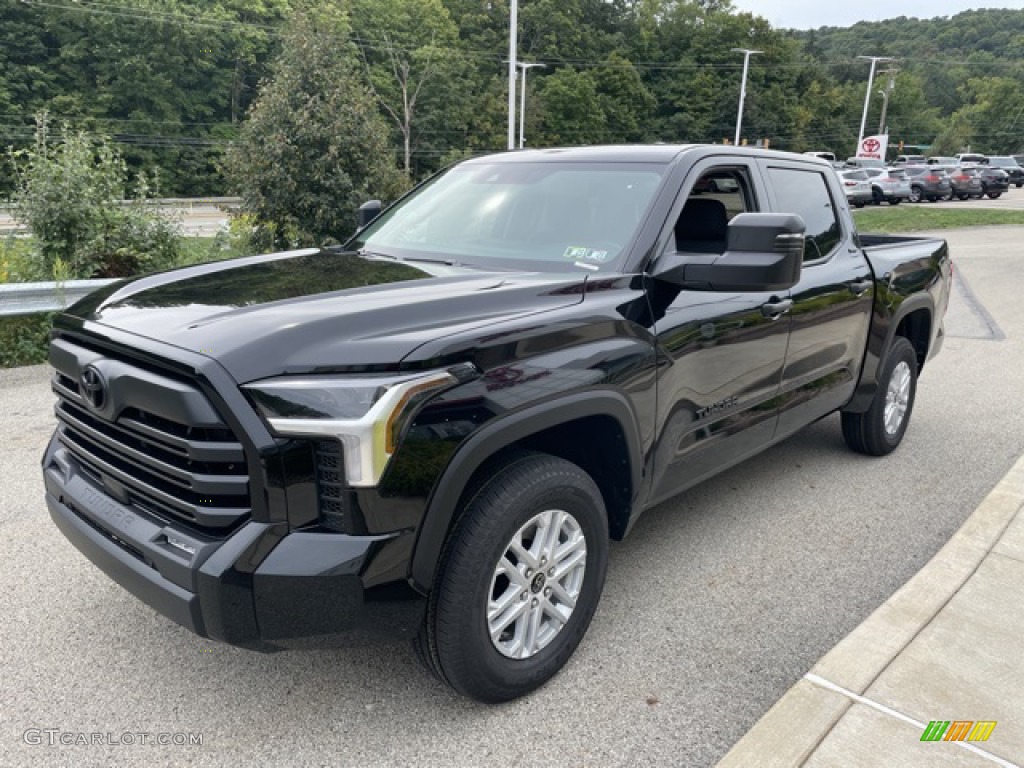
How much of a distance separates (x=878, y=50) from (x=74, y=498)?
423 feet

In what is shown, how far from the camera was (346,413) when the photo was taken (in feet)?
6.82

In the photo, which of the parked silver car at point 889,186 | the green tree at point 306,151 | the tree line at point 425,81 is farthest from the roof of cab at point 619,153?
the parked silver car at point 889,186

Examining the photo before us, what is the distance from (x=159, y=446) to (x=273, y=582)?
528 mm

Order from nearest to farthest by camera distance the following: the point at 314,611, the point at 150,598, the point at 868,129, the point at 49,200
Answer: the point at 314,611 < the point at 150,598 < the point at 49,200 < the point at 868,129

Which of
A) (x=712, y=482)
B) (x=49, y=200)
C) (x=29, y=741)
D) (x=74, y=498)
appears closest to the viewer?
(x=29, y=741)

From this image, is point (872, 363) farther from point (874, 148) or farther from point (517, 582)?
point (874, 148)

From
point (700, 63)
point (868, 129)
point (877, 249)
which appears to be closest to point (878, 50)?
point (868, 129)

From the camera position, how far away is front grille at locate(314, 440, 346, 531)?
2088 mm

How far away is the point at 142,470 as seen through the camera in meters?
2.37

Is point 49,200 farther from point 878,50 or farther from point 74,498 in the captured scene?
point 878,50

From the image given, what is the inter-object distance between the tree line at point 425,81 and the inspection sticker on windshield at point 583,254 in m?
8.31

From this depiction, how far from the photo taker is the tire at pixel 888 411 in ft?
16.1

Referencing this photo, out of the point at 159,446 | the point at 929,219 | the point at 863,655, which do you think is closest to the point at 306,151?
the point at 159,446

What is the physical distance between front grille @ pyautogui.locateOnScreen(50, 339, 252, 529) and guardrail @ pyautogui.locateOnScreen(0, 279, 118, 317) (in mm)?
4485
